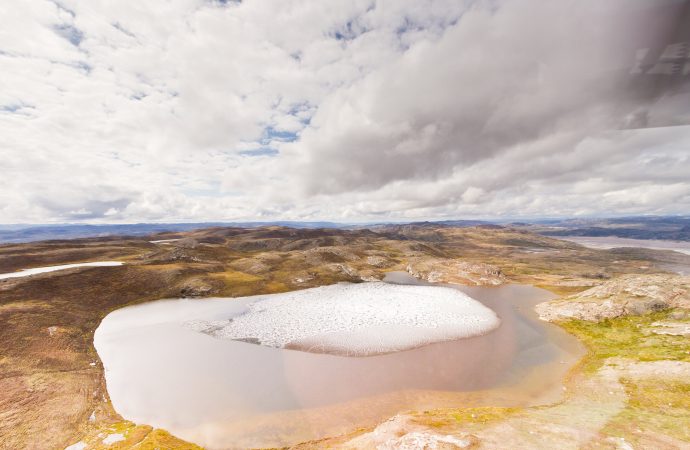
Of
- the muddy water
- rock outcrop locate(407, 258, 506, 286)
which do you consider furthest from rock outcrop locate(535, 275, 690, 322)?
rock outcrop locate(407, 258, 506, 286)

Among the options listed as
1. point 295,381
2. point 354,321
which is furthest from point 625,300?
point 295,381

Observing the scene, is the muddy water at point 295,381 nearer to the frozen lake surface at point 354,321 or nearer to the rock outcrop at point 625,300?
the frozen lake surface at point 354,321

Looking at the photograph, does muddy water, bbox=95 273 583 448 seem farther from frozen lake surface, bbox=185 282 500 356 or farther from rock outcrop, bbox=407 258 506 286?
rock outcrop, bbox=407 258 506 286

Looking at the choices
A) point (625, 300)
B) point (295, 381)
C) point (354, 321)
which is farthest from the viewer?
point (354, 321)

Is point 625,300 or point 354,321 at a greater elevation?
point 625,300

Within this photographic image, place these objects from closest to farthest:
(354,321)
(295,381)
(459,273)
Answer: (295,381), (354,321), (459,273)

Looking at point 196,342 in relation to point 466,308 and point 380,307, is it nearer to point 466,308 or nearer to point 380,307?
point 380,307

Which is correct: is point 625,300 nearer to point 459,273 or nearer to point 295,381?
point 459,273
